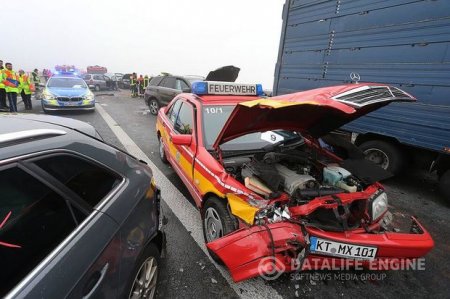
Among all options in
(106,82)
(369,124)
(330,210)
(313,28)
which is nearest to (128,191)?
(330,210)

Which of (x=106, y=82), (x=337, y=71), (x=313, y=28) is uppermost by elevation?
(x=313, y=28)

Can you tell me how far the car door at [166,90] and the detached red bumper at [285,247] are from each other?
335 inches

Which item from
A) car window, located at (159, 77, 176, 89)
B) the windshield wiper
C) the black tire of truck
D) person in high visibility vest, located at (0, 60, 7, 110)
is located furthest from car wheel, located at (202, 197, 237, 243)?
person in high visibility vest, located at (0, 60, 7, 110)

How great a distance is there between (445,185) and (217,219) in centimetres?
394

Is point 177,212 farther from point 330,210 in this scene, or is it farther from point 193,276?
point 330,210

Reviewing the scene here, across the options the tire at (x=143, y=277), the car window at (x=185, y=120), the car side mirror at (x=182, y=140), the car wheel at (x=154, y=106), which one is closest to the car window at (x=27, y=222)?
the tire at (x=143, y=277)

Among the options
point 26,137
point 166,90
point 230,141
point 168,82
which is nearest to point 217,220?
point 230,141

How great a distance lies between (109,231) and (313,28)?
6.13 meters

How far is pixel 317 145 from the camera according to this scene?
10.8 feet

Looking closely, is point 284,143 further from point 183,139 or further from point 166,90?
point 166,90

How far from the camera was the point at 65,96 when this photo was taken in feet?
30.3

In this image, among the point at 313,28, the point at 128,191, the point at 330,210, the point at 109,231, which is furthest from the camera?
the point at 313,28

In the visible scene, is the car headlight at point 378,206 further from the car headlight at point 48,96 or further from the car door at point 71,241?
the car headlight at point 48,96

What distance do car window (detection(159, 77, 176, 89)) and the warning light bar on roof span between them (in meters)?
6.68
